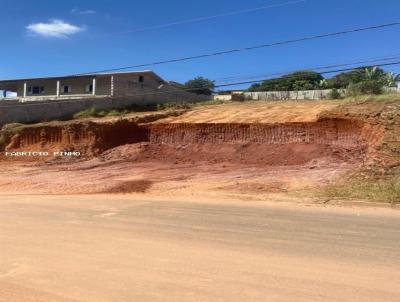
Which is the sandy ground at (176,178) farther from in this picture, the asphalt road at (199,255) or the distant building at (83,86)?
the distant building at (83,86)

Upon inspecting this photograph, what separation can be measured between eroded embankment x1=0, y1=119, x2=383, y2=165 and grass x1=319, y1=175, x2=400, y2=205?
3.75 m

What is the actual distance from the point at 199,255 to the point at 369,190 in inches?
348

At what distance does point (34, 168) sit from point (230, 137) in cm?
1009

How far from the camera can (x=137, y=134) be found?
2942cm

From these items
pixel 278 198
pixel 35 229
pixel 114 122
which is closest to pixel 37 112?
pixel 114 122

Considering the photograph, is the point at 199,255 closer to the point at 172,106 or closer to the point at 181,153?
the point at 181,153

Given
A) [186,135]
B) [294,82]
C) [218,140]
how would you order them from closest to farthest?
[218,140]
[186,135]
[294,82]

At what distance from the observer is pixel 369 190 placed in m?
14.9

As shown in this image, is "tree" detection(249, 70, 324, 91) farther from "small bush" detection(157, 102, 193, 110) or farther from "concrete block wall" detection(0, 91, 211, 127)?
"concrete block wall" detection(0, 91, 211, 127)

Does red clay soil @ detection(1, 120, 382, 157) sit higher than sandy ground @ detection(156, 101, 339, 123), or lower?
lower

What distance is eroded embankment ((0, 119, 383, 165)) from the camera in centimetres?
2188

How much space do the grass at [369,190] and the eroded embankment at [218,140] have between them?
12.3 feet

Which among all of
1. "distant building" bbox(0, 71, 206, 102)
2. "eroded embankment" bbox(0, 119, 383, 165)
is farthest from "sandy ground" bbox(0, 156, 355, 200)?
"distant building" bbox(0, 71, 206, 102)

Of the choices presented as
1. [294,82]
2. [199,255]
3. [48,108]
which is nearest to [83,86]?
[48,108]
